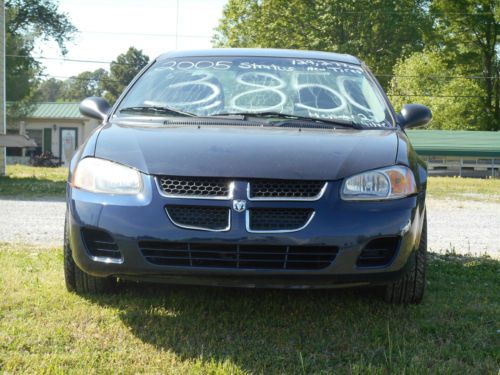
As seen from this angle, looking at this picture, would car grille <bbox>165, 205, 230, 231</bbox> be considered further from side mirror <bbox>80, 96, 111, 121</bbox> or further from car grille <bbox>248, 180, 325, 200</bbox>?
side mirror <bbox>80, 96, 111, 121</bbox>

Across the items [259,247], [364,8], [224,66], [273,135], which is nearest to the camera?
[259,247]

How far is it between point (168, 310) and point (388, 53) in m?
34.8

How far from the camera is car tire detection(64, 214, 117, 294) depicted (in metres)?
3.68

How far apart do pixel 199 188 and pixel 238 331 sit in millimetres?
764

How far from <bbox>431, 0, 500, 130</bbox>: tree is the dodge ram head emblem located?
33.0 meters

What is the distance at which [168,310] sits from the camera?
3539 mm

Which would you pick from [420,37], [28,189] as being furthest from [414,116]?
[420,37]

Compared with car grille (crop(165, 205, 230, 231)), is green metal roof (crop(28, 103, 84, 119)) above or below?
below

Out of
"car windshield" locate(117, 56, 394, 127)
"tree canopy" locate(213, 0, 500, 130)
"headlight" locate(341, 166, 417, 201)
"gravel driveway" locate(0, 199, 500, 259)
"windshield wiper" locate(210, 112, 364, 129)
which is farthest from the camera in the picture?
"tree canopy" locate(213, 0, 500, 130)

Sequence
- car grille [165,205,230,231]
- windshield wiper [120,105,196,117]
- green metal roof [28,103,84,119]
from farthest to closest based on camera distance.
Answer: green metal roof [28,103,84,119], windshield wiper [120,105,196,117], car grille [165,205,230,231]

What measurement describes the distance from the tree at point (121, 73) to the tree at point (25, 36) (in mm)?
30399

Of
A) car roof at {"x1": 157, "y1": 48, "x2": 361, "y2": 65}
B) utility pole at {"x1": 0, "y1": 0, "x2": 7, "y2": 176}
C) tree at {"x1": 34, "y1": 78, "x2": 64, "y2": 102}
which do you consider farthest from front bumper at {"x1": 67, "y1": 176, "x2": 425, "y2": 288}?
tree at {"x1": 34, "y1": 78, "x2": 64, "y2": 102}

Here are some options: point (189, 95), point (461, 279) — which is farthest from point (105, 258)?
point (461, 279)

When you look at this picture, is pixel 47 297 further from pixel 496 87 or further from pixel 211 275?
pixel 496 87
